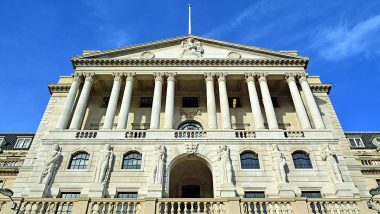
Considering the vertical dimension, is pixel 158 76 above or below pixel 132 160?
above

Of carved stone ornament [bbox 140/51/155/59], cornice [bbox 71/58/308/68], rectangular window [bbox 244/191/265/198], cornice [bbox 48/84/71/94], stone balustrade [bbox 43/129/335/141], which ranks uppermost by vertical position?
carved stone ornament [bbox 140/51/155/59]

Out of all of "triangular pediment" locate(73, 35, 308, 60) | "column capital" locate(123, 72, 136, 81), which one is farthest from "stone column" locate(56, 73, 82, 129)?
"column capital" locate(123, 72, 136, 81)

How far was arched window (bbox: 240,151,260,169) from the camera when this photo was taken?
28.7 metres

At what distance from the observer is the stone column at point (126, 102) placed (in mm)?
32688

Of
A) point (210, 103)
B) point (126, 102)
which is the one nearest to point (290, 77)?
point (210, 103)

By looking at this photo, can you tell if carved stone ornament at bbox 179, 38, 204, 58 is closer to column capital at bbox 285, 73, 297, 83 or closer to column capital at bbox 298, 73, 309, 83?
column capital at bbox 285, 73, 297, 83

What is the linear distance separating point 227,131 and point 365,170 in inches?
685

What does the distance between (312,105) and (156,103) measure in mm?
16563

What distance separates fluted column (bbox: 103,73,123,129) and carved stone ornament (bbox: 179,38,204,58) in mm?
8363

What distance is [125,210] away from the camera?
22.5m

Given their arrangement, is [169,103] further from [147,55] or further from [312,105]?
[312,105]

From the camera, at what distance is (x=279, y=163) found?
91.0 feet

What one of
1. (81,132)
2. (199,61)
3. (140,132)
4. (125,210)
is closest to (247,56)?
(199,61)

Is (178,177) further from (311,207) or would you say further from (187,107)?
(311,207)
